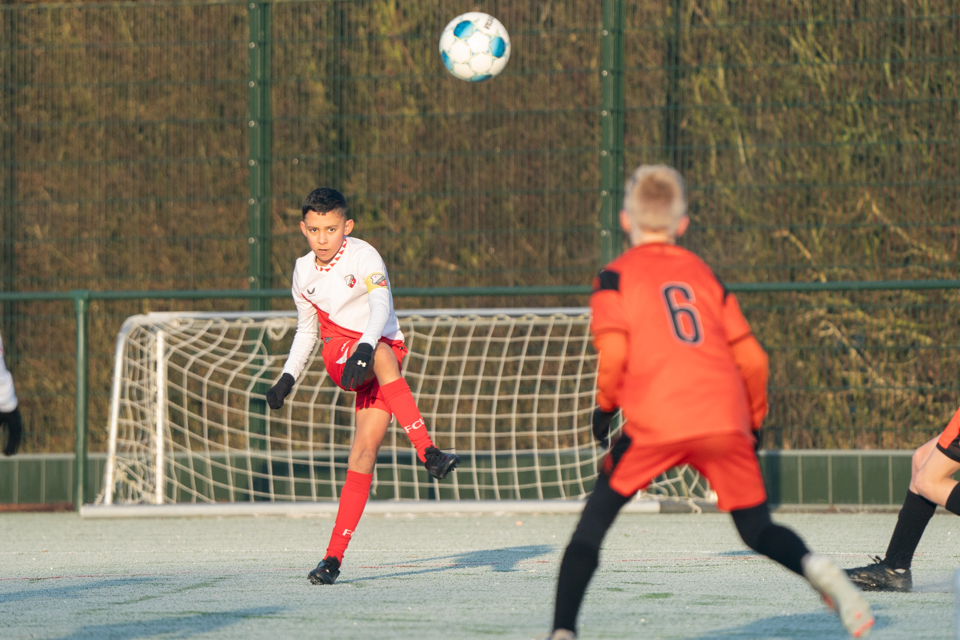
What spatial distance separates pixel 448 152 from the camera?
9398mm

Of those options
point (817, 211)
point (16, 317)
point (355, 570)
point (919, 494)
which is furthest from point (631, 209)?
point (16, 317)

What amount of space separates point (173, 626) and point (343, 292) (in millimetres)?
1677

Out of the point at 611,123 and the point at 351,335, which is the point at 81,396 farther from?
the point at 611,123

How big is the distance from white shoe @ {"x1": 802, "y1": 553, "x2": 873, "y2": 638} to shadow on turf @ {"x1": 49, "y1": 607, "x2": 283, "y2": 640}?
6.43 feet

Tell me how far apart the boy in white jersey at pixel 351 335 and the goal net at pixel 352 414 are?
3261 mm

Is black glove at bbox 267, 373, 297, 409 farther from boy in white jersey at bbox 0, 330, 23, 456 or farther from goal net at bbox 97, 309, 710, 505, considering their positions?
goal net at bbox 97, 309, 710, 505

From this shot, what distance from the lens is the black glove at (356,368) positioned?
A: 16.3 ft

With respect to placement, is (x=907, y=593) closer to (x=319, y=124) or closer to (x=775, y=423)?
(x=775, y=423)

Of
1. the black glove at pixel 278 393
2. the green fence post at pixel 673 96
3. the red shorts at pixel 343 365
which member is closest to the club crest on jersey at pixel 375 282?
the red shorts at pixel 343 365

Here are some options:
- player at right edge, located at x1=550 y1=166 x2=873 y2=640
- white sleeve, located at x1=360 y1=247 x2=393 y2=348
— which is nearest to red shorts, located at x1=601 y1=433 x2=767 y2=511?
player at right edge, located at x1=550 y1=166 x2=873 y2=640

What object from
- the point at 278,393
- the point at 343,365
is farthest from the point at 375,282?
the point at 278,393

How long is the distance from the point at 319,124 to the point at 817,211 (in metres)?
3.74

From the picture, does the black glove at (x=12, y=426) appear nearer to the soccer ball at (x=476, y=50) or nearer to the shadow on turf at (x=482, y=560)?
the shadow on turf at (x=482, y=560)

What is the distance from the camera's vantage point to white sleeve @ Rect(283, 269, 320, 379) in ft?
18.0
